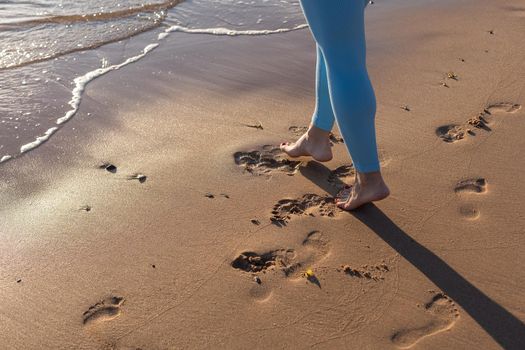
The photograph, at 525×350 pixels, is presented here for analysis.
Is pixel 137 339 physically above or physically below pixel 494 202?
below

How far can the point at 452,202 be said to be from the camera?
2.64 metres

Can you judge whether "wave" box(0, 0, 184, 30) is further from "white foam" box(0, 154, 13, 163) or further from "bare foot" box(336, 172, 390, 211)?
"bare foot" box(336, 172, 390, 211)

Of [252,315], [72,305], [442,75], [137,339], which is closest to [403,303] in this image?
[252,315]

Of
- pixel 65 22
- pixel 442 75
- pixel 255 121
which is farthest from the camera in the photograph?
pixel 65 22

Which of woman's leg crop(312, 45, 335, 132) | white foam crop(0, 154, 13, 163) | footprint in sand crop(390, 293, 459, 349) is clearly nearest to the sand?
footprint in sand crop(390, 293, 459, 349)

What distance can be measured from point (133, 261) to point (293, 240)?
63 centimetres

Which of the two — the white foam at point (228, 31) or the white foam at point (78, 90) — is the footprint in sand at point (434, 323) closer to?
the white foam at point (78, 90)

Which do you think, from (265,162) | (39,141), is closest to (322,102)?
(265,162)

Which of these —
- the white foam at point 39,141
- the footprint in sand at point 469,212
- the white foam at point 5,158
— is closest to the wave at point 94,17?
the white foam at point 39,141

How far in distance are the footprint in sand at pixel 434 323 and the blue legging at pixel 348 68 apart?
62 centimetres

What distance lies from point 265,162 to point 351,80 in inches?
32.3

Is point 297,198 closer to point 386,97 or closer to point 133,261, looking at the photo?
point 133,261

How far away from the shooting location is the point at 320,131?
2.87 metres

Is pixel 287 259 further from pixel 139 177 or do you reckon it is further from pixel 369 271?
pixel 139 177
